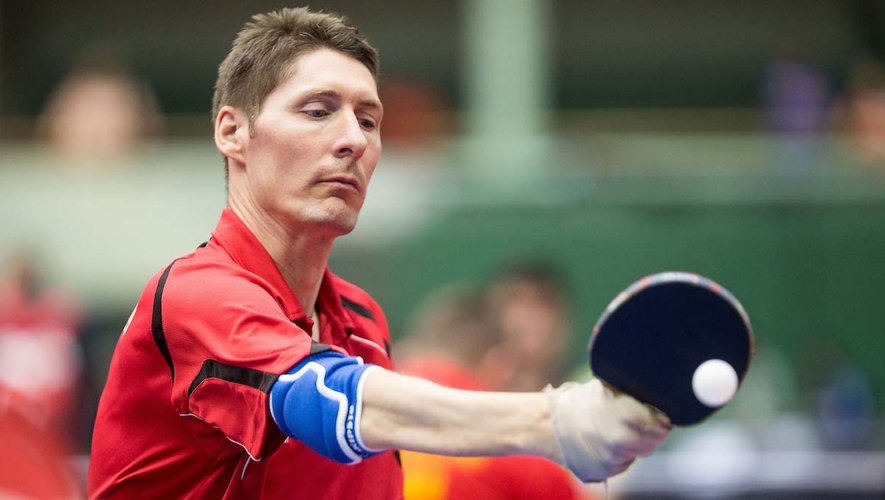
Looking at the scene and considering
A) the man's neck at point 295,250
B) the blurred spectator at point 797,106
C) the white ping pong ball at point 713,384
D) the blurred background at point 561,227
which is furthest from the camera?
the blurred spectator at point 797,106

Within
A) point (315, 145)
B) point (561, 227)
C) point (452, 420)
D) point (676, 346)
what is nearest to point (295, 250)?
point (315, 145)

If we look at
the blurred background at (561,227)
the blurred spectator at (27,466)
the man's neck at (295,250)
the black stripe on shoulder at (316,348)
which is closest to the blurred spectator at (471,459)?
the blurred background at (561,227)

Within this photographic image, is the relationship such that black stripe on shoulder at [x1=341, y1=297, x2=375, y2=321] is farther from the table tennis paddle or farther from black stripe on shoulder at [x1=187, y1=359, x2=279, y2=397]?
the table tennis paddle

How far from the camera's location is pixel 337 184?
345cm

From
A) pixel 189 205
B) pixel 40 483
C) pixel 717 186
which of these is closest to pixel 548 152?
pixel 717 186

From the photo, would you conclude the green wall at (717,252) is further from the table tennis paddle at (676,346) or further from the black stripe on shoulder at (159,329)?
the table tennis paddle at (676,346)

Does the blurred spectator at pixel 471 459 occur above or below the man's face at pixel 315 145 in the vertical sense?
below

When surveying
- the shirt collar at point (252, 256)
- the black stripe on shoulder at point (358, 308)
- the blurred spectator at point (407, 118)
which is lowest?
the black stripe on shoulder at point (358, 308)

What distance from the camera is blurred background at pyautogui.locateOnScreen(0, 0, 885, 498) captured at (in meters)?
10.2

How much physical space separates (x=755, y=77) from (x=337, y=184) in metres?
17.0

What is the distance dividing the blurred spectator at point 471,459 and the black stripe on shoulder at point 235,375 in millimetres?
2911

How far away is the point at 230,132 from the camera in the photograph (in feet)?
11.9

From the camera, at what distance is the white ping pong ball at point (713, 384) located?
2672mm

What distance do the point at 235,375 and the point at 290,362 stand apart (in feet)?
0.47
